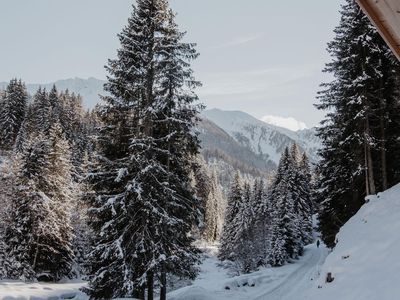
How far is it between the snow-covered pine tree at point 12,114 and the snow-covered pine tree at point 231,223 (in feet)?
158

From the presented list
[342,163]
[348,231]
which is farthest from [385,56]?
[348,231]

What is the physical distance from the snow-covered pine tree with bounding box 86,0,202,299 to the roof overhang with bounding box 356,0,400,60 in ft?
51.5

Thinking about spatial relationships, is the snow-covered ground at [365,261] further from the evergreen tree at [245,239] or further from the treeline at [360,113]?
the evergreen tree at [245,239]

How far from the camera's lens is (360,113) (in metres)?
22.3

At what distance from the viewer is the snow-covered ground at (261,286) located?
83.3 ft

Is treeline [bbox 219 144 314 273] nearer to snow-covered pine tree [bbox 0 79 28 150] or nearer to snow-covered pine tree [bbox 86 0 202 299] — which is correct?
snow-covered pine tree [bbox 86 0 202 299]

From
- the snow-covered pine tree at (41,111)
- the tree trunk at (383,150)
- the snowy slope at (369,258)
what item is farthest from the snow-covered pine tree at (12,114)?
the snowy slope at (369,258)

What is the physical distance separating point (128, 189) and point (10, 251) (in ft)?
82.4

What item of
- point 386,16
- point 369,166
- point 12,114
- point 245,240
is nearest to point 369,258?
point 369,166

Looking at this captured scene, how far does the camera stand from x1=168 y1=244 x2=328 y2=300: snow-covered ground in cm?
2540

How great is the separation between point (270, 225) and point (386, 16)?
60.4 meters

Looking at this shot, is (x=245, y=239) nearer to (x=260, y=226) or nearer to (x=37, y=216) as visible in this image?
(x=260, y=226)

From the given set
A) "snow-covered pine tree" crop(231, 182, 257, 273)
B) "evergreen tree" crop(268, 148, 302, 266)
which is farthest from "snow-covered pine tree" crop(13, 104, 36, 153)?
"evergreen tree" crop(268, 148, 302, 266)

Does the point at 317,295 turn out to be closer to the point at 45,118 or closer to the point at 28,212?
the point at 28,212
